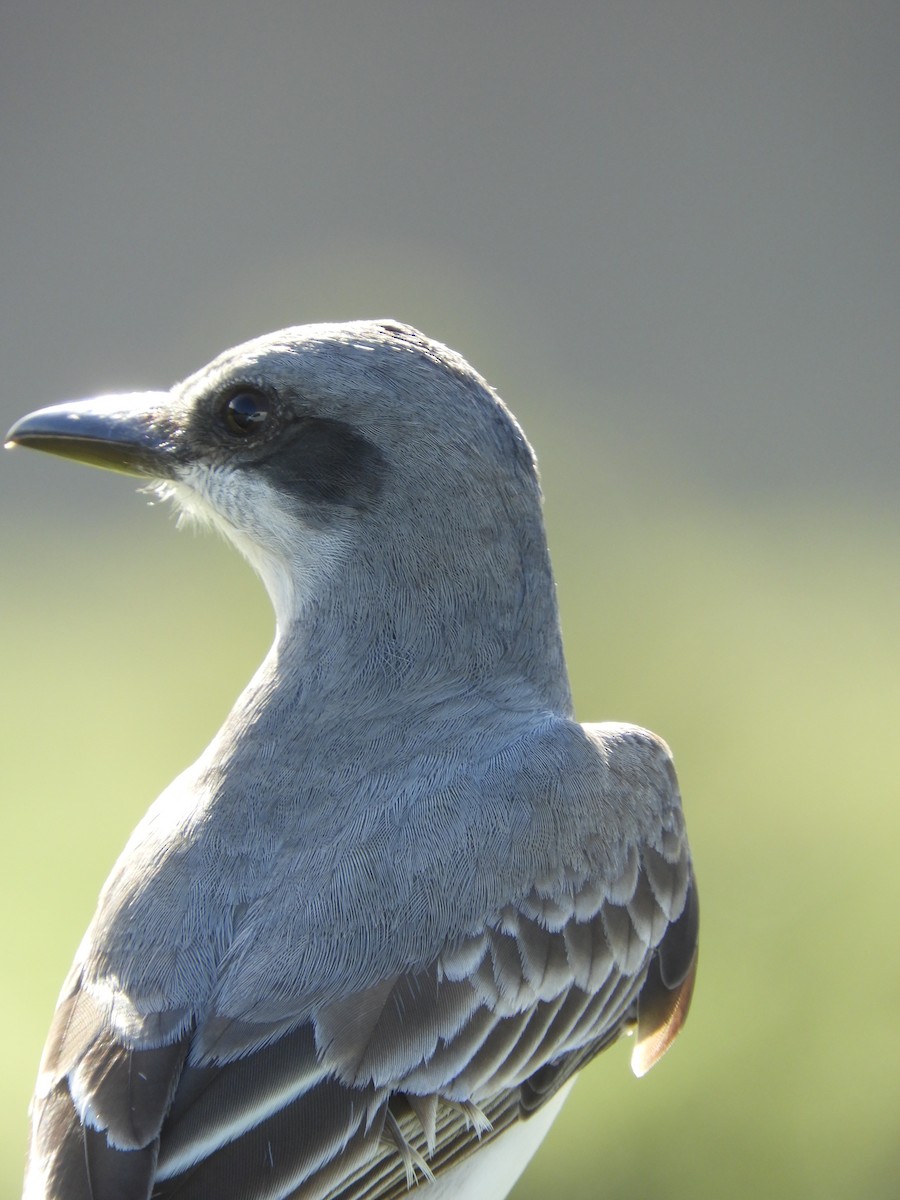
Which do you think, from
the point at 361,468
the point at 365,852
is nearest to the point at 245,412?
the point at 361,468

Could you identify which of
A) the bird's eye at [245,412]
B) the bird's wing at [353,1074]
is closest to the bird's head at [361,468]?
the bird's eye at [245,412]

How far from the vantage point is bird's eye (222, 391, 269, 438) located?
4.86ft

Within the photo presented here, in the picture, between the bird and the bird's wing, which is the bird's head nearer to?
the bird

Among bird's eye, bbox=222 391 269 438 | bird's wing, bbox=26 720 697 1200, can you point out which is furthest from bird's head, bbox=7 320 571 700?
bird's wing, bbox=26 720 697 1200

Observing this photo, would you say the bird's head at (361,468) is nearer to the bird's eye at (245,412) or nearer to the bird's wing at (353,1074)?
the bird's eye at (245,412)

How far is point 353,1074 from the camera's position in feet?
3.94

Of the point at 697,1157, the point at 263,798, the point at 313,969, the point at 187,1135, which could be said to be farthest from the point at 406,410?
the point at 697,1157

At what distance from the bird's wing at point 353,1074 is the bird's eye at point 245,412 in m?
0.56

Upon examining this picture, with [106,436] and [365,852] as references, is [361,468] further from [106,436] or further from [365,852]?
[365,852]

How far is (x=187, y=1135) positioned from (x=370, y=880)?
0.27m

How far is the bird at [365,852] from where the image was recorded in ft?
3.88

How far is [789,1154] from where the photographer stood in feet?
8.79

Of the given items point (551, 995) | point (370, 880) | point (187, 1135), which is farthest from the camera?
point (551, 995)

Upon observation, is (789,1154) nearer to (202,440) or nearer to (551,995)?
(551,995)
